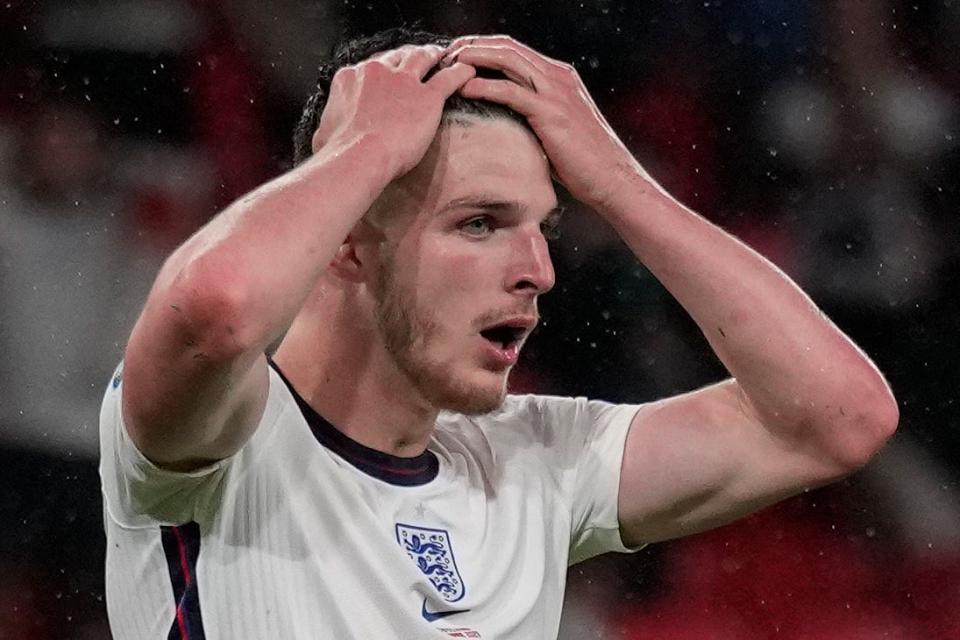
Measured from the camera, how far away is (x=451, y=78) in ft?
5.74

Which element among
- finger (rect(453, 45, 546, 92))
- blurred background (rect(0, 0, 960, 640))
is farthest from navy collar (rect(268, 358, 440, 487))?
blurred background (rect(0, 0, 960, 640))

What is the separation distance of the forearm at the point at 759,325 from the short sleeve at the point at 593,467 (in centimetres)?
20

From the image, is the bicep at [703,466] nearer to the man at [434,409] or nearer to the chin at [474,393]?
the man at [434,409]

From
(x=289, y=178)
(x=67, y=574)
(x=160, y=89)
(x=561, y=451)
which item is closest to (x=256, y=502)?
(x=289, y=178)

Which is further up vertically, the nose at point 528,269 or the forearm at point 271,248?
the forearm at point 271,248

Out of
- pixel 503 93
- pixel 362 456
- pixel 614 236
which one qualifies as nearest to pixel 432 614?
pixel 362 456

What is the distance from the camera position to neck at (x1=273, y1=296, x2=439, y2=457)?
180 cm

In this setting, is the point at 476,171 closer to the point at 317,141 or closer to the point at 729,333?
the point at 317,141

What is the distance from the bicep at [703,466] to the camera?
189 cm

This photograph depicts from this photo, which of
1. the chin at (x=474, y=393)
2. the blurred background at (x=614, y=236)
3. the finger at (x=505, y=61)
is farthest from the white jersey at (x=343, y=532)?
the blurred background at (x=614, y=236)

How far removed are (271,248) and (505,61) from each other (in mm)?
494

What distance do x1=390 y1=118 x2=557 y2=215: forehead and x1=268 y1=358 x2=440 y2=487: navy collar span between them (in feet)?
0.90

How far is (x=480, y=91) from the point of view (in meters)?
1.78

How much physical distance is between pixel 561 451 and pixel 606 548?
147mm
